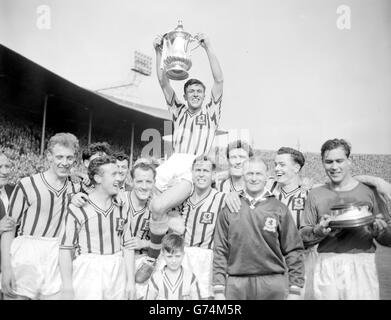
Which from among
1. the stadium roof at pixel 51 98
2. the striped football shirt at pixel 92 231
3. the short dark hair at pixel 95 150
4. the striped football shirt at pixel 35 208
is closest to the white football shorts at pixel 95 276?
the striped football shirt at pixel 92 231

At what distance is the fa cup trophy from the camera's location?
2.70 meters

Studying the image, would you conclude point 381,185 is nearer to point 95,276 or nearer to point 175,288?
point 175,288

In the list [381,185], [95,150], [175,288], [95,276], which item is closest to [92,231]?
[95,276]

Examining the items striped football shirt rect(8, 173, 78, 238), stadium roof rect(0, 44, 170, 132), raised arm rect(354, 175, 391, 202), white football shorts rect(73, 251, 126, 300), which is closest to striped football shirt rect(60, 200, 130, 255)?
white football shorts rect(73, 251, 126, 300)

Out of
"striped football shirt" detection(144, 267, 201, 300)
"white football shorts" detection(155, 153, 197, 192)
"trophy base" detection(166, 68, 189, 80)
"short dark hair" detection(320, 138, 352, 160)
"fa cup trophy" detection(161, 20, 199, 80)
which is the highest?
"fa cup trophy" detection(161, 20, 199, 80)

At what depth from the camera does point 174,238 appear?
7.40 feet

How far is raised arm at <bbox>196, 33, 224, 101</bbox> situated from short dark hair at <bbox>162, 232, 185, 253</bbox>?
1124 mm

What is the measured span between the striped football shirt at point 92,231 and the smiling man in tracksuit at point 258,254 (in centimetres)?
59

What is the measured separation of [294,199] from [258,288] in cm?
81

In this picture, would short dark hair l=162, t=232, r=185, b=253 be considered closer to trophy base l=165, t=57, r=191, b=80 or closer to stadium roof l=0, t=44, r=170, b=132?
trophy base l=165, t=57, r=191, b=80

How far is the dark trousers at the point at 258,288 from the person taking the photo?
2.16 m

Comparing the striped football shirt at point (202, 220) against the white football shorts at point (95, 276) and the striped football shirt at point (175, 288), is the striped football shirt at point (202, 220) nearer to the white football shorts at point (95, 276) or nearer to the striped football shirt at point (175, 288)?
the striped football shirt at point (175, 288)

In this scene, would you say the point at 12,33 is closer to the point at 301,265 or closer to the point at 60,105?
the point at 301,265

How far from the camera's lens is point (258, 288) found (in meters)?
2.16
